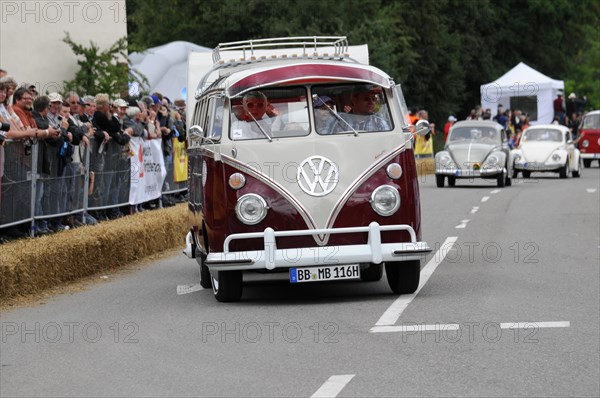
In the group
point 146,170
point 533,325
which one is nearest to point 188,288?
point 533,325

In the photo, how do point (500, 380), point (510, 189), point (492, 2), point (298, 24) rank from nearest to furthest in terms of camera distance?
point (500, 380) < point (510, 189) < point (298, 24) < point (492, 2)

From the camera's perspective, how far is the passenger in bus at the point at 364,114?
1305 cm

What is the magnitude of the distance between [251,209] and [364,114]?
A: 5.24ft

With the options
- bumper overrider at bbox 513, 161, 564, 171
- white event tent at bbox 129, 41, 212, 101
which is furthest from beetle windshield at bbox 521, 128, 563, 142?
white event tent at bbox 129, 41, 212, 101

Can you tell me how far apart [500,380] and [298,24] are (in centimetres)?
4373

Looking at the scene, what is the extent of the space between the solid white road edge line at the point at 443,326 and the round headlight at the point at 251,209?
223 cm

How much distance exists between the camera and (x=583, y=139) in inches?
1877

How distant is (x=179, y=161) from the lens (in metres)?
24.6

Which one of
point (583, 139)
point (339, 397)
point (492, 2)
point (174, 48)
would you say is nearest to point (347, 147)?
point (339, 397)

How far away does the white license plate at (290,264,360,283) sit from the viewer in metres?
12.3

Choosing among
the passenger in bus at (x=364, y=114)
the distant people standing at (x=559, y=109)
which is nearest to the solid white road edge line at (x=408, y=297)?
the passenger in bus at (x=364, y=114)

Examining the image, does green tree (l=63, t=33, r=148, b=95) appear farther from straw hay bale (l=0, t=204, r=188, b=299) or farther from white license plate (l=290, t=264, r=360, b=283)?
white license plate (l=290, t=264, r=360, b=283)

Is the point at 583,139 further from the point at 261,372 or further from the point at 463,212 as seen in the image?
the point at 261,372

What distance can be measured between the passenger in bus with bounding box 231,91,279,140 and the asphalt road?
1599 millimetres
